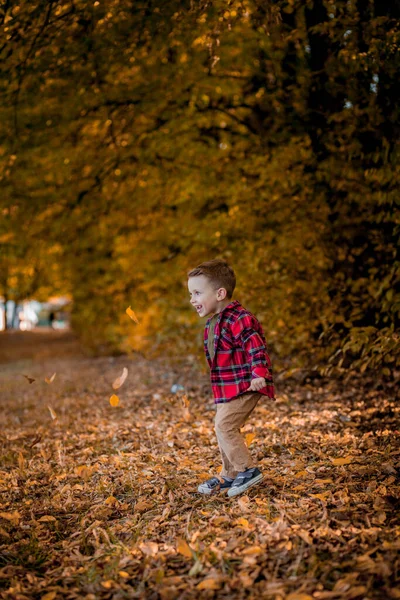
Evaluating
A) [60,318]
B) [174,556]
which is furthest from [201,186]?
[60,318]

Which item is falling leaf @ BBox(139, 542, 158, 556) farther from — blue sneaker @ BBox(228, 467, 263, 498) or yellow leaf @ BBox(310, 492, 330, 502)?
yellow leaf @ BBox(310, 492, 330, 502)

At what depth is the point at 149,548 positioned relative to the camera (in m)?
3.17

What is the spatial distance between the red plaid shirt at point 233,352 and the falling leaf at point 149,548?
101 cm

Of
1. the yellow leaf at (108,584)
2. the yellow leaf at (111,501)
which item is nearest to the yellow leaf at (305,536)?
the yellow leaf at (108,584)

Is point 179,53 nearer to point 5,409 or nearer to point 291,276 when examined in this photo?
point 291,276

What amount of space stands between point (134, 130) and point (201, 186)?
1.57 metres

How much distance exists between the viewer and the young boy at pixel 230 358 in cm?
382

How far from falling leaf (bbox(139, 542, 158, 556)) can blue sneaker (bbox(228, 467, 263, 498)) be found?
80cm

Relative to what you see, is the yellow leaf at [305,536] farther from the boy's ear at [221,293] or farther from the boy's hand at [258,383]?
the boy's ear at [221,293]

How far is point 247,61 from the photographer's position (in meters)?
7.98

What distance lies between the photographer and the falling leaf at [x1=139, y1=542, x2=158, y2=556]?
313cm

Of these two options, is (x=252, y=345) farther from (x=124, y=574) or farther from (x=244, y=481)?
(x=124, y=574)

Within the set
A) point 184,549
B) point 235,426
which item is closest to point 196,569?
point 184,549

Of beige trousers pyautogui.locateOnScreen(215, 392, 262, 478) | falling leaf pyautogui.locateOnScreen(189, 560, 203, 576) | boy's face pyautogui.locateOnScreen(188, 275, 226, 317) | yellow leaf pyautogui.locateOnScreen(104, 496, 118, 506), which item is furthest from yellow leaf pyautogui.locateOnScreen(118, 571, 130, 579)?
boy's face pyautogui.locateOnScreen(188, 275, 226, 317)
